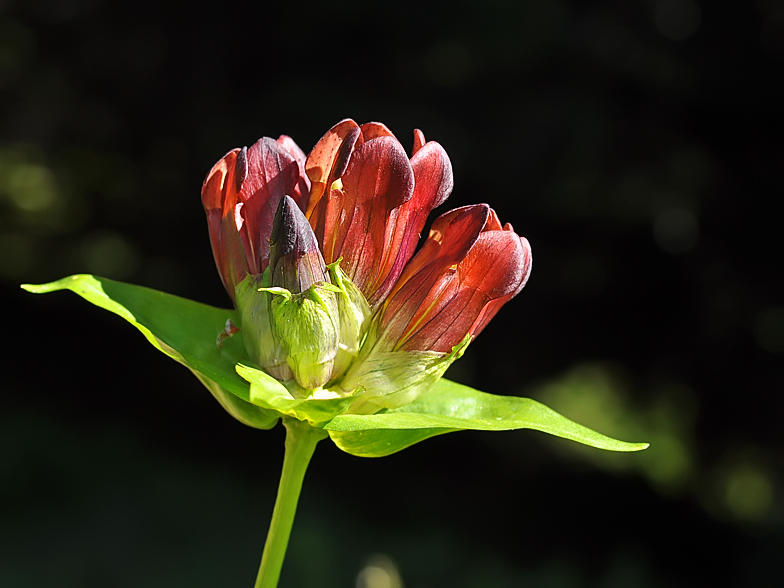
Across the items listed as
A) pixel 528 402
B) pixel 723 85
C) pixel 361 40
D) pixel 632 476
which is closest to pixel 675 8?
pixel 723 85

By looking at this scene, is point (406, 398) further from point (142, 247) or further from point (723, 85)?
point (142, 247)

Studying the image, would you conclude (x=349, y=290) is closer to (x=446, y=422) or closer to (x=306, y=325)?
(x=306, y=325)

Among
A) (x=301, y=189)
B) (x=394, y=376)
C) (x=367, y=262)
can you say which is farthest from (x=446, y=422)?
(x=301, y=189)

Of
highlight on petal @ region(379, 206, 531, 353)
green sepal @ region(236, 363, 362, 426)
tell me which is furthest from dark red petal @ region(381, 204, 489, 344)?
green sepal @ region(236, 363, 362, 426)

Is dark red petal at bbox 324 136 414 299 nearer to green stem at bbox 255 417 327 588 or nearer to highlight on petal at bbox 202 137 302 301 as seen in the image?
highlight on petal at bbox 202 137 302 301

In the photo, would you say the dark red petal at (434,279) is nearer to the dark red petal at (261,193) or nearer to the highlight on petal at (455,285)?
the highlight on petal at (455,285)

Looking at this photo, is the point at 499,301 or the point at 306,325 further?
the point at 499,301

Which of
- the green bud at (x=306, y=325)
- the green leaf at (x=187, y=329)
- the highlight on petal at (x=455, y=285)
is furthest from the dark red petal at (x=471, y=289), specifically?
the green leaf at (x=187, y=329)
